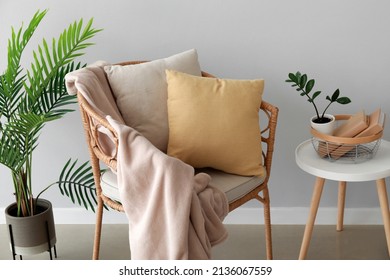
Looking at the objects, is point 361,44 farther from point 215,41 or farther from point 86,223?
point 86,223

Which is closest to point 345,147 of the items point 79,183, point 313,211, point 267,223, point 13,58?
point 313,211

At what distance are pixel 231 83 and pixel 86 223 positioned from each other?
113cm

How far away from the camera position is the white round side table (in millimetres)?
2568

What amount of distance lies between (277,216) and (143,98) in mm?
960

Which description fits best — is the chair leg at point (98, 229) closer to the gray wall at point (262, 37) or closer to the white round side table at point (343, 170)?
the gray wall at point (262, 37)

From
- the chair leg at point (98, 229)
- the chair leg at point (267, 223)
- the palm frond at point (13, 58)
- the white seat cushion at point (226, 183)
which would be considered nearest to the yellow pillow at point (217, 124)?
the white seat cushion at point (226, 183)

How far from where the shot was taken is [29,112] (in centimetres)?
270

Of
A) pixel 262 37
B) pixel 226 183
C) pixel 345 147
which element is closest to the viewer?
pixel 226 183

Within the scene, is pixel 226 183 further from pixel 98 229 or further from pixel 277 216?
pixel 277 216

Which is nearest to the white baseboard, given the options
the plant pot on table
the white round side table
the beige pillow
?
the white round side table

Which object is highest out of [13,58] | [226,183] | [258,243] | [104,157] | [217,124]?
[13,58]

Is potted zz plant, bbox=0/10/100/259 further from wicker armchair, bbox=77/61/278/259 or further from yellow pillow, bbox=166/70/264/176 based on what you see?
yellow pillow, bbox=166/70/264/176

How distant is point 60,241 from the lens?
3.15 meters
